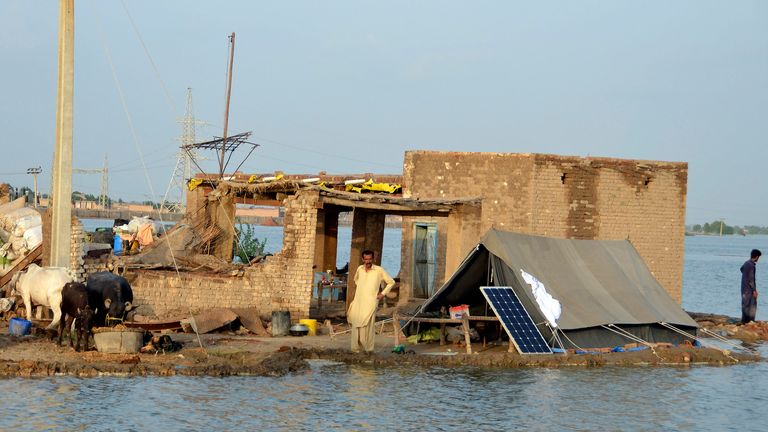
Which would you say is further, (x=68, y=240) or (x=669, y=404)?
(x=68, y=240)

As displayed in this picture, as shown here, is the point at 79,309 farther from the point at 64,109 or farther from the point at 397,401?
the point at 64,109

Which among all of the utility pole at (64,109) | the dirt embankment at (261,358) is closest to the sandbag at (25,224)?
the utility pole at (64,109)

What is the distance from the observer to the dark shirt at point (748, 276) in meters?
19.9

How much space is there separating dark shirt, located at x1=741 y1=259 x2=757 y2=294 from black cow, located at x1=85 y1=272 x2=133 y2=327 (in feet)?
38.2

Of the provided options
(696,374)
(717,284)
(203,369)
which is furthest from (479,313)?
(717,284)

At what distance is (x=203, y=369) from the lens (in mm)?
13188

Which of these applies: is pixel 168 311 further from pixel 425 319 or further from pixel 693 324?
pixel 693 324

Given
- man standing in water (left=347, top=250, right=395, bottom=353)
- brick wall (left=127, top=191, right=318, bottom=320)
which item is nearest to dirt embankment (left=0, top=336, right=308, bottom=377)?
man standing in water (left=347, top=250, right=395, bottom=353)

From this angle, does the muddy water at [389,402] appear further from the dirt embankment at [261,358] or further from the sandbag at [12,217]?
the sandbag at [12,217]

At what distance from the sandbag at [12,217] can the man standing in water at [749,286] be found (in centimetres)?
1616

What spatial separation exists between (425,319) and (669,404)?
4.04 meters

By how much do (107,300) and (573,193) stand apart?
1037cm

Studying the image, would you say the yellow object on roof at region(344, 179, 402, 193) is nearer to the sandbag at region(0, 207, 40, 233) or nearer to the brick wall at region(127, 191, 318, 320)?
the brick wall at region(127, 191, 318, 320)

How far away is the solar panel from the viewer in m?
14.8
